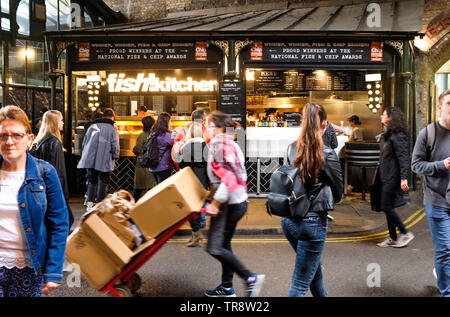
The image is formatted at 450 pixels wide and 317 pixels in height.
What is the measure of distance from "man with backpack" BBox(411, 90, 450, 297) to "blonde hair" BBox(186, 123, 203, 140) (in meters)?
3.20

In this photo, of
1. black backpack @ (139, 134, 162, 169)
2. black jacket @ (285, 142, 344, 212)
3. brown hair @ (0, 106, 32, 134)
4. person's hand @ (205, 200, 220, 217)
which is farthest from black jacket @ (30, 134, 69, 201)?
black jacket @ (285, 142, 344, 212)

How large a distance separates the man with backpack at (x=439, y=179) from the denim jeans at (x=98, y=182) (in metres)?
6.14

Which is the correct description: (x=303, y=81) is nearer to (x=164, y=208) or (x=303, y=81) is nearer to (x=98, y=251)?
(x=164, y=208)

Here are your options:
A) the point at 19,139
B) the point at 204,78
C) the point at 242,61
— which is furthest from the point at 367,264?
the point at 204,78

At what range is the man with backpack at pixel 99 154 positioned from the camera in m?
8.75

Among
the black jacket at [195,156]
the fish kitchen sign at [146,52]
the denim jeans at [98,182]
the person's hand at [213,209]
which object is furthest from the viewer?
the fish kitchen sign at [146,52]

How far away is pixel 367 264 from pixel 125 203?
129 inches

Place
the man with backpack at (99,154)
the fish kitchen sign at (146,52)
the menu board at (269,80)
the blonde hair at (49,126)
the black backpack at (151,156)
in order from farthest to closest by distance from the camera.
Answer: the menu board at (269,80) < the fish kitchen sign at (146,52) < the man with backpack at (99,154) < the black backpack at (151,156) < the blonde hair at (49,126)

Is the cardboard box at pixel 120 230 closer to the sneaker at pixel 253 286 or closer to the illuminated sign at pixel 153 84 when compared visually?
the sneaker at pixel 253 286

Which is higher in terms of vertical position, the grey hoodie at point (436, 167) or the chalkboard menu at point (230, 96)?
the chalkboard menu at point (230, 96)

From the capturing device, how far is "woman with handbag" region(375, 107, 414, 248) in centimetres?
661

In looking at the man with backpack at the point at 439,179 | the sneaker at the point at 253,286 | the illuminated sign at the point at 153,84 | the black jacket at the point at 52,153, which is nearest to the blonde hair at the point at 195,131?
the black jacket at the point at 52,153
